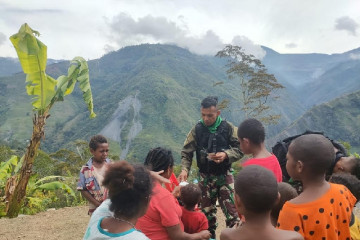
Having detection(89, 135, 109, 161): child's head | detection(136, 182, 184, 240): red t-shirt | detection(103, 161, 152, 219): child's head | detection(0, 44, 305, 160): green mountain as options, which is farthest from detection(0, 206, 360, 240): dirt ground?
detection(0, 44, 305, 160): green mountain

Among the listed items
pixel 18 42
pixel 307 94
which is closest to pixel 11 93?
pixel 18 42

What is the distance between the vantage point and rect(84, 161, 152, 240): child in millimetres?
1580

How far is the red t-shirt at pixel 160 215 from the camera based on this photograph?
202 cm

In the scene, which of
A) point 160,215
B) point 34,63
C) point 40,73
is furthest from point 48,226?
point 160,215

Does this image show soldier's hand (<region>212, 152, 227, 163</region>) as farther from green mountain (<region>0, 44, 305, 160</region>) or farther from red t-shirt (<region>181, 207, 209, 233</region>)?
green mountain (<region>0, 44, 305, 160</region>)

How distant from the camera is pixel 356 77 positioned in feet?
523

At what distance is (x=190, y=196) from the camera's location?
263 cm

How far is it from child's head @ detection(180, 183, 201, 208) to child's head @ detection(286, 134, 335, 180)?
105 cm

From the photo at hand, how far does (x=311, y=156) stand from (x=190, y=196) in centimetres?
118

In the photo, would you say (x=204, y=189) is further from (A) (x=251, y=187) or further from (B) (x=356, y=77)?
(B) (x=356, y=77)

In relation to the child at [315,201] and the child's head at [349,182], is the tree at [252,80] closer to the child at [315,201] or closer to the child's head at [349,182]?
the child's head at [349,182]

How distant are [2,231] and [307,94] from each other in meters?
180

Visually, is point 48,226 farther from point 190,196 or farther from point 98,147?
point 190,196

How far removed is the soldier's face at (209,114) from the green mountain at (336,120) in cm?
5833
